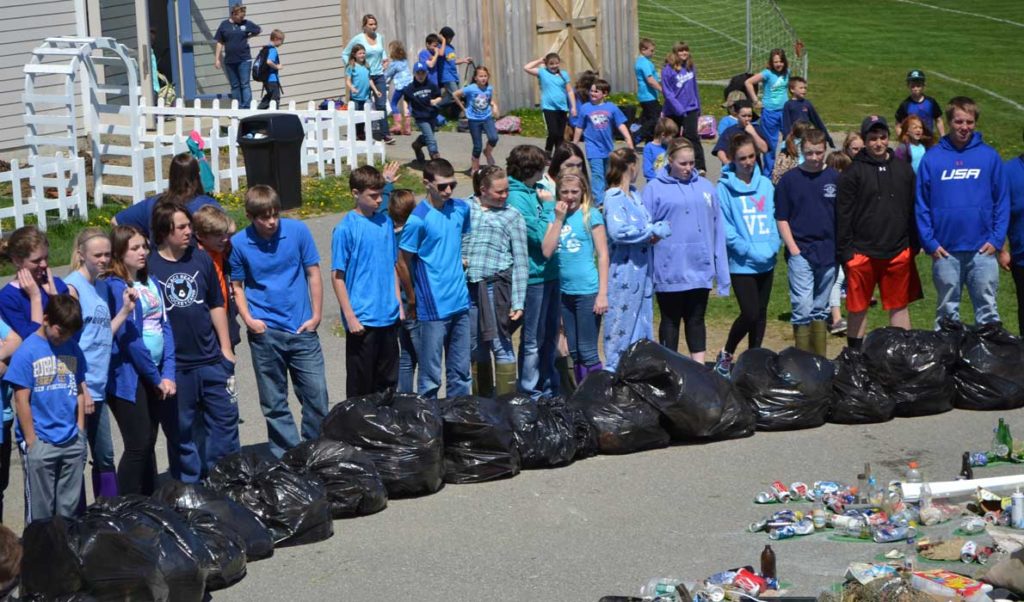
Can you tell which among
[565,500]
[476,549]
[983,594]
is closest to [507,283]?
[565,500]

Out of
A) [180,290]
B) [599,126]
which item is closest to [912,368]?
[180,290]

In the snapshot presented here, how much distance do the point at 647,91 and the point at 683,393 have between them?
41.4 feet

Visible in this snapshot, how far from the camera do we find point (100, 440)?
7438mm

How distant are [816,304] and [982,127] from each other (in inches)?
623

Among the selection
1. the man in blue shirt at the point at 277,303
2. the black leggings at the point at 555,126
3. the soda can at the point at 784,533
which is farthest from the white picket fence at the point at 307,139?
the soda can at the point at 784,533

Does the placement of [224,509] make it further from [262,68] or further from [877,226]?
[262,68]

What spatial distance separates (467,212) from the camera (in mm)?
8984

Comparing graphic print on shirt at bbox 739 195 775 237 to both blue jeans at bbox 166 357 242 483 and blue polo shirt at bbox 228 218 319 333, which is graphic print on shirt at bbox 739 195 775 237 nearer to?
blue polo shirt at bbox 228 218 319 333

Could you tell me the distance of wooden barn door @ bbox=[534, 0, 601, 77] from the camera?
2502 centimetres

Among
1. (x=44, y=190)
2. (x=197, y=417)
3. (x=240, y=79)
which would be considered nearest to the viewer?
(x=197, y=417)

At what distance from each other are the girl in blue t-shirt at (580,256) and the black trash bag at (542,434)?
0.78 m

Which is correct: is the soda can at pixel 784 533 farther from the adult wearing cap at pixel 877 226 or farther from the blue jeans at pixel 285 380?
the adult wearing cap at pixel 877 226

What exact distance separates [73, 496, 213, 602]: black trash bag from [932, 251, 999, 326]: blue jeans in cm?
578

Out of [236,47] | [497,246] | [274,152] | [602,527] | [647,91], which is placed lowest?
[602,527]
